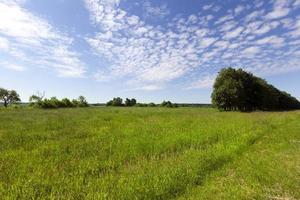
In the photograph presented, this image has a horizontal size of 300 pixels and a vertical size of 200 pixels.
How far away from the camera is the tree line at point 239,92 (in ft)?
157

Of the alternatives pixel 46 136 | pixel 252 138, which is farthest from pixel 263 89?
pixel 46 136

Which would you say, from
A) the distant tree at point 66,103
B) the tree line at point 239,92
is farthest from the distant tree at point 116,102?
the tree line at point 239,92

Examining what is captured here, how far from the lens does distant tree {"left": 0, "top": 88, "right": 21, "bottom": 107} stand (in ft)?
348

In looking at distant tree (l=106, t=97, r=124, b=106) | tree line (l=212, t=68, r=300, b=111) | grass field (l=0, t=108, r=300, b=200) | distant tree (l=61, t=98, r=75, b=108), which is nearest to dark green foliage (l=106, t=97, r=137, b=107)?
distant tree (l=106, t=97, r=124, b=106)

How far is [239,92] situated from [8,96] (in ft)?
324

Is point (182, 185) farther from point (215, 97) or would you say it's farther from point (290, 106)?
point (290, 106)

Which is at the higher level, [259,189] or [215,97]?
[215,97]

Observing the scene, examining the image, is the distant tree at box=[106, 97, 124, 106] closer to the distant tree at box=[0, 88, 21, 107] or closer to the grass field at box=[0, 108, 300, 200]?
the distant tree at box=[0, 88, 21, 107]

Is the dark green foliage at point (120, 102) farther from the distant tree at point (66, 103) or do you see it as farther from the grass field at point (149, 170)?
the grass field at point (149, 170)

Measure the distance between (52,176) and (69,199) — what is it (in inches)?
69.7

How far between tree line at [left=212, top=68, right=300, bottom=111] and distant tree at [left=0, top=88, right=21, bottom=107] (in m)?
90.4

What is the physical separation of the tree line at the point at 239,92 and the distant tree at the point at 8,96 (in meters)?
90.4

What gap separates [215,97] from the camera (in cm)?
5050

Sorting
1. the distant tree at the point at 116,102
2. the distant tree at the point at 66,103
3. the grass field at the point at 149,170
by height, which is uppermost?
the distant tree at the point at 116,102
